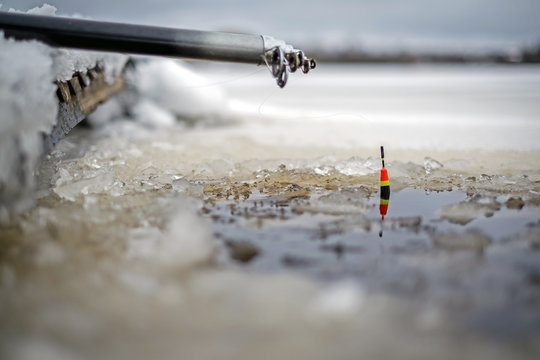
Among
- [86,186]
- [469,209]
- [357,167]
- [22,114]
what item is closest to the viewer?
[22,114]

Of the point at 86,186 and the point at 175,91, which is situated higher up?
the point at 175,91

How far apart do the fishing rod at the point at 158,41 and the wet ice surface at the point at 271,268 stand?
0.93 m

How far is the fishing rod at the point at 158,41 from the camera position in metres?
2.88

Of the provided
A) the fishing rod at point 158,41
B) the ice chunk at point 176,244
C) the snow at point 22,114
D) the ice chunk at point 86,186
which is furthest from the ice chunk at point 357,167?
the snow at point 22,114

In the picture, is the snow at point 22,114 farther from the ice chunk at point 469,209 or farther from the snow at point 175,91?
the snow at point 175,91

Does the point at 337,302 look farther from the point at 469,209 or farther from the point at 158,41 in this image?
the point at 158,41

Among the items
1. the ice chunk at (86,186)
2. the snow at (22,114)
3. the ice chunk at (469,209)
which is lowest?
the ice chunk at (86,186)

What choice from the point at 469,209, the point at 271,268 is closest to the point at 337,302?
the point at 271,268

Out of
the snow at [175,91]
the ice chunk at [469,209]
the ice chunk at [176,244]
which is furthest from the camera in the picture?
the snow at [175,91]

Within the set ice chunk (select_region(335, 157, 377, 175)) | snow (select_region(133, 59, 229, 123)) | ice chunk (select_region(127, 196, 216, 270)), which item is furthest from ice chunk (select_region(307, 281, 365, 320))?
snow (select_region(133, 59, 229, 123))

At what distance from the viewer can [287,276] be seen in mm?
1859

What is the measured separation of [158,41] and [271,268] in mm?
1944

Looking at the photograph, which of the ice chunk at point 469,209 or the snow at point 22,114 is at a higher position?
the snow at point 22,114

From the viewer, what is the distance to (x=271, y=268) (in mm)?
1939
